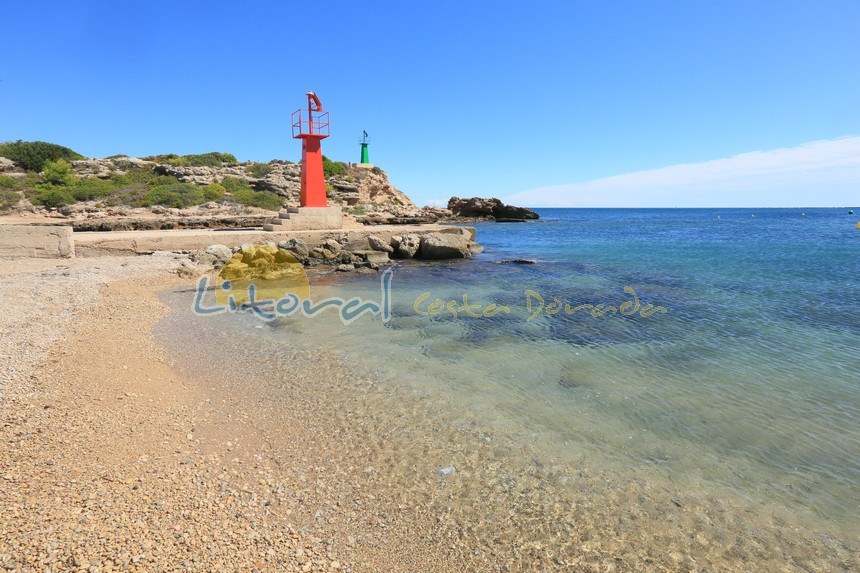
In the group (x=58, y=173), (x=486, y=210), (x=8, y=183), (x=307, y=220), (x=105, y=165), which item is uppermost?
(x=105, y=165)

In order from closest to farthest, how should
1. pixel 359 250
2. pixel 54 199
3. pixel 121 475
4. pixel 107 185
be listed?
pixel 121 475 < pixel 359 250 < pixel 54 199 < pixel 107 185

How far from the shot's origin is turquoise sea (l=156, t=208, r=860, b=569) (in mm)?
3578

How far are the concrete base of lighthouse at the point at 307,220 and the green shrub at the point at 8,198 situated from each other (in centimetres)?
1967

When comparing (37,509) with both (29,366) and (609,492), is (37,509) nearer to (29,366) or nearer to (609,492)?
(29,366)

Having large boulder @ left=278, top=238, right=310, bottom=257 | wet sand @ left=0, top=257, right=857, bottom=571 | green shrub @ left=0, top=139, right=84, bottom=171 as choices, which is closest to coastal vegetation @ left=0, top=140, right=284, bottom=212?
green shrub @ left=0, top=139, right=84, bottom=171

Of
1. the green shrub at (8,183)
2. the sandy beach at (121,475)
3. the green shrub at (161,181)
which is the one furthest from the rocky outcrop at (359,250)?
the green shrub at (8,183)

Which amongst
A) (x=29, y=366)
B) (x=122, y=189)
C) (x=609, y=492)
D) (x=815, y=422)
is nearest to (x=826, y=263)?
(x=815, y=422)

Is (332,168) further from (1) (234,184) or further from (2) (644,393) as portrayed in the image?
(2) (644,393)

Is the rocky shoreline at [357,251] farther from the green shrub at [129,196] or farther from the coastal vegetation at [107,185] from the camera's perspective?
the green shrub at [129,196]

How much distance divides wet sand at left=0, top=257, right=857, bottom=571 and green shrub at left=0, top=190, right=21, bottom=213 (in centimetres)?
2990

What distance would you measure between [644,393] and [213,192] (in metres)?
33.7

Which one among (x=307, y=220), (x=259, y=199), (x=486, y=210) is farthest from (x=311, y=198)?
(x=486, y=210)

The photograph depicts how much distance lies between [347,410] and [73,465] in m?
2.45

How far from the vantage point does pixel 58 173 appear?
32438 millimetres
